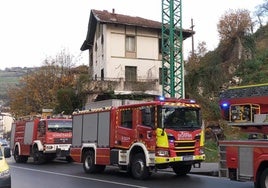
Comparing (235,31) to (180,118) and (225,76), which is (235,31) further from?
(180,118)

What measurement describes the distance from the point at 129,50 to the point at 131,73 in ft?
7.45

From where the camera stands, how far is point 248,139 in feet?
40.1

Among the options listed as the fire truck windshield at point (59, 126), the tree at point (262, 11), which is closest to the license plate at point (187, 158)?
the fire truck windshield at point (59, 126)

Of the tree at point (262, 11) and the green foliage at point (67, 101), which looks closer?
the green foliage at point (67, 101)

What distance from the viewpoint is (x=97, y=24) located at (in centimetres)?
4797

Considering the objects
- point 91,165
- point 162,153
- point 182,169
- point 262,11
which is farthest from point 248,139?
point 262,11

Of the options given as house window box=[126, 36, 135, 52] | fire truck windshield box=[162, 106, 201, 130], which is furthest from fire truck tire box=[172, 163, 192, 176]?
house window box=[126, 36, 135, 52]

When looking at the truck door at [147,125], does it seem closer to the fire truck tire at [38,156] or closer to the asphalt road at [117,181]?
the asphalt road at [117,181]

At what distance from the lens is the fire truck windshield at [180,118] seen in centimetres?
1605

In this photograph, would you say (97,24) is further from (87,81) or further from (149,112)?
(149,112)

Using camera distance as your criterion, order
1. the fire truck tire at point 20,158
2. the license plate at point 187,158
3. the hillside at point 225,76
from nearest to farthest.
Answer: the license plate at point 187,158, the fire truck tire at point 20,158, the hillside at point 225,76

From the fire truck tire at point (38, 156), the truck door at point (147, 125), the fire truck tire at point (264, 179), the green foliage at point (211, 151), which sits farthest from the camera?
the fire truck tire at point (38, 156)

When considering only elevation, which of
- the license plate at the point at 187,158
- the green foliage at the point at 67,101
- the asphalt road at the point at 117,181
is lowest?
the asphalt road at the point at 117,181

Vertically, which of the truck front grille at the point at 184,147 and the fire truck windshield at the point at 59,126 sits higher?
the fire truck windshield at the point at 59,126
